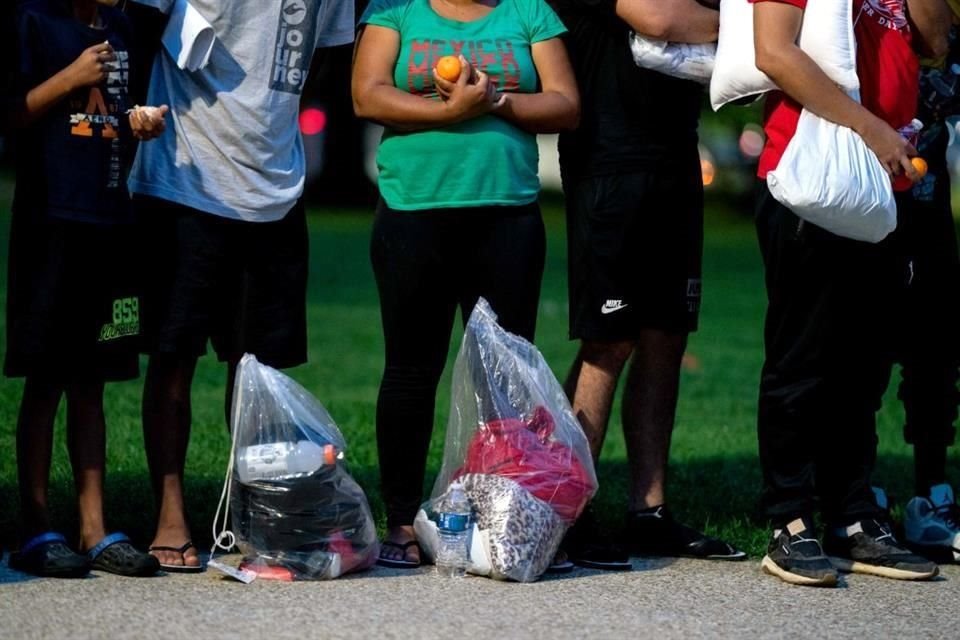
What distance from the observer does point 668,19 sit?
16.4 ft

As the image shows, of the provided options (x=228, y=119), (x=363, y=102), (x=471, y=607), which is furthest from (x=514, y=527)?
(x=228, y=119)

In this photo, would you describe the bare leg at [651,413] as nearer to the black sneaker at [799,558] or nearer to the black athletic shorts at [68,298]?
the black sneaker at [799,558]

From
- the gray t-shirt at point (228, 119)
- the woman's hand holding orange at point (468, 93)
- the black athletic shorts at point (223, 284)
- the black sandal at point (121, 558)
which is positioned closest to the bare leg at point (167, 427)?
the black athletic shorts at point (223, 284)

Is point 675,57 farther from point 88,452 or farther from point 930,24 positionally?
point 88,452

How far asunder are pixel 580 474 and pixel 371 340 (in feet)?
23.3

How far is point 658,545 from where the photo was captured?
5.34 m

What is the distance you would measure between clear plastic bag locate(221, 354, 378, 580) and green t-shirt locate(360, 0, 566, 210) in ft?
2.47

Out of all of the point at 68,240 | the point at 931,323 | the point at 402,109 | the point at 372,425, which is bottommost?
the point at 372,425

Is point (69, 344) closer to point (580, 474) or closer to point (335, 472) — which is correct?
point (335, 472)

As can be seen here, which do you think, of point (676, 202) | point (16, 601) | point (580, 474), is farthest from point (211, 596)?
point (676, 202)

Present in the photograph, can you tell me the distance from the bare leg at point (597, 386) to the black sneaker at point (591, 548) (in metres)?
0.24

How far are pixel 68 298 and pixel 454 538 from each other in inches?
53.8

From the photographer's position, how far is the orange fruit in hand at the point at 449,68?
4.84 meters

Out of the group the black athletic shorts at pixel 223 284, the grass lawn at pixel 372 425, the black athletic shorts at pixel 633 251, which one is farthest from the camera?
the grass lawn at pixel 372 425
